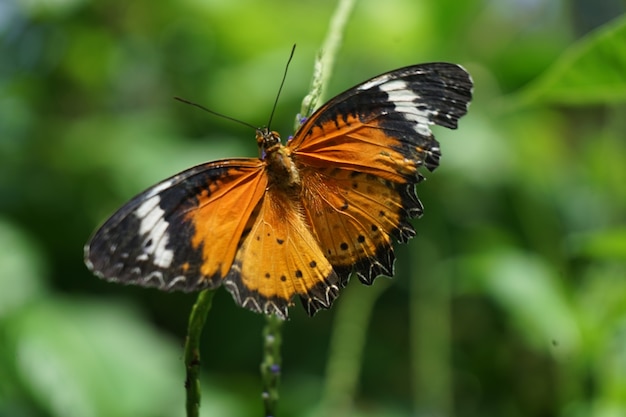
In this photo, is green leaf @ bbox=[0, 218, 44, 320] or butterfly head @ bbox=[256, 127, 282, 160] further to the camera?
green leaf @ bbox=[0, 218, 44, 320]

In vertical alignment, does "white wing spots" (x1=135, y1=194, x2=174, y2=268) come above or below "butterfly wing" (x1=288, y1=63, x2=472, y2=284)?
below

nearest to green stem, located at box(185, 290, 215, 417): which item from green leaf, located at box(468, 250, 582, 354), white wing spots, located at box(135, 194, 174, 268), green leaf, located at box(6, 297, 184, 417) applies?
white wing spots, located at box(135, 194, 174, 268)

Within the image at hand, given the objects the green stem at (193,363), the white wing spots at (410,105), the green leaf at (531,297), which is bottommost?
the green stem at (193,363)

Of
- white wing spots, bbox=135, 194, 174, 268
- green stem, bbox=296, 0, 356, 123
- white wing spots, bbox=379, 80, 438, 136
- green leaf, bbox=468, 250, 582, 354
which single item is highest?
green leaf, bbox=468, 250, 582, 354

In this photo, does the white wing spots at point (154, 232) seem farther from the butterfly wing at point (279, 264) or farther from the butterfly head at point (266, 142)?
the butterfly head at point (266, 142)

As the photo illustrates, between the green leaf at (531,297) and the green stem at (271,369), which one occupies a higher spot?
the green leaf at (531,297)

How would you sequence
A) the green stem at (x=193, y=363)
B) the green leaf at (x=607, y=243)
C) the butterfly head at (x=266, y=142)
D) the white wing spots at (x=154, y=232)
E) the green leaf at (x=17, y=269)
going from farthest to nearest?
the green leaf at (x=17, y=269) < the green leaf at (x=607, y=243) < the butterfly head at (x=266, y=142) < the white wing spots at (x=154, y=232) < the green stem at (x=193, y=363)

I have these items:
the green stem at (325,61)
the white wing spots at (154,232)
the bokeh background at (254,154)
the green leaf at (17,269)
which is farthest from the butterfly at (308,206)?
the green leaf at (17,269)

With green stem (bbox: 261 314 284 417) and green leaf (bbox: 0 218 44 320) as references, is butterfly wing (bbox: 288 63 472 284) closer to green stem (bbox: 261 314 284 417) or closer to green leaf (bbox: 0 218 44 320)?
green stem (bbox: 261 314 284 417)

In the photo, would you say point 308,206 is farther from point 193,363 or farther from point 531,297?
point 531,297

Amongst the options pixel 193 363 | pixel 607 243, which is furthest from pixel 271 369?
pixel 607 243
